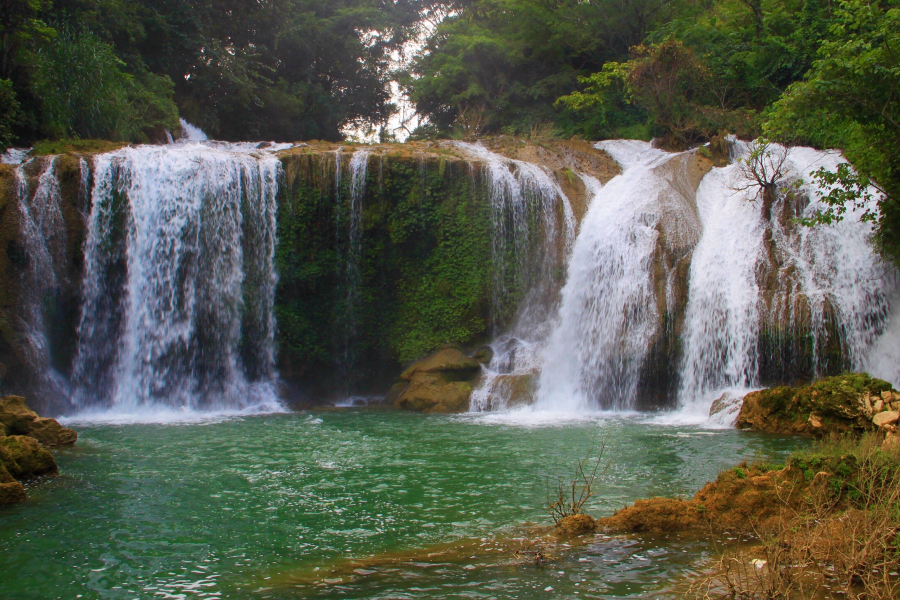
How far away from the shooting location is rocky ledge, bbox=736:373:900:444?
33.0ft

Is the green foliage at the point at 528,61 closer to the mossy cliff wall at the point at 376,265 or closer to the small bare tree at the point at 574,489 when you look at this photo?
the mossy cliff wall at the point at 376,265

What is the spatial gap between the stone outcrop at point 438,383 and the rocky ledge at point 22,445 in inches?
305

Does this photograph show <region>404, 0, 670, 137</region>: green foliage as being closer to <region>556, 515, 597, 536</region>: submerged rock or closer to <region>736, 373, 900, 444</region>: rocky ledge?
<region>736, 373, 900, 444</region>: rocky ledge

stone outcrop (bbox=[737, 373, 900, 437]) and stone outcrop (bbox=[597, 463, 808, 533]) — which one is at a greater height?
stone outcrop (bbox=[737, 373, 900, 437])

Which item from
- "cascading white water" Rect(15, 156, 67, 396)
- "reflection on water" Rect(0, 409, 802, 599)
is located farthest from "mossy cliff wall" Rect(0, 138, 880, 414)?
"reflection on water" Rect(0, 409, 802, 599)

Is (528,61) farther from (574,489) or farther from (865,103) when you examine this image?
(574,489)

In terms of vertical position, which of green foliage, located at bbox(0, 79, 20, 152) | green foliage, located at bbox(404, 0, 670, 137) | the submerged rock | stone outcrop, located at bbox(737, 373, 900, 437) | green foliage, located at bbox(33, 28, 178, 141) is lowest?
the submerged rock

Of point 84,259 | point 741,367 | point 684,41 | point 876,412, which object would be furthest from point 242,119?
point 876,412

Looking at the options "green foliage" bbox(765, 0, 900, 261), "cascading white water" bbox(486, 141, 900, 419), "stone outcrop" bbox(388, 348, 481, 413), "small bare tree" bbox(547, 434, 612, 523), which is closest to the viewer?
"small bare tree" bbox(547, 434, 612, 523)

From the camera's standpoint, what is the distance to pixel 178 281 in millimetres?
16547

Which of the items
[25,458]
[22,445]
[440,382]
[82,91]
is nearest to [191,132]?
[82,91]

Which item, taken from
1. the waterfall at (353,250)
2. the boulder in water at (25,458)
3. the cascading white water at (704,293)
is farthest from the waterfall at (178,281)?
the boulder in water at (25,458)

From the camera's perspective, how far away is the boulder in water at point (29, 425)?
10.1 m

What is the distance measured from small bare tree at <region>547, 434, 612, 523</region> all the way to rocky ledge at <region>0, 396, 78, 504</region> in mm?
5659
